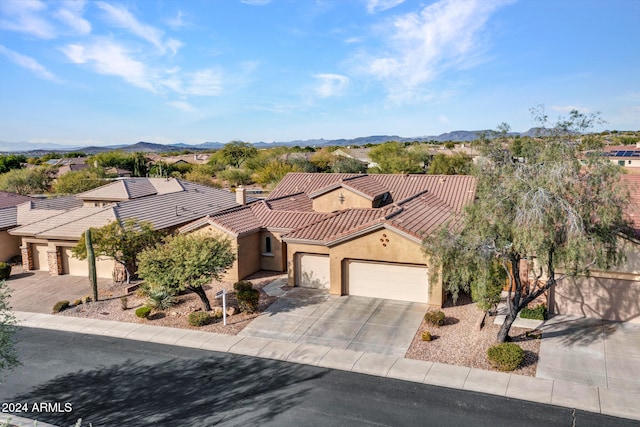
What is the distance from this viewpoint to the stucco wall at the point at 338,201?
101ft

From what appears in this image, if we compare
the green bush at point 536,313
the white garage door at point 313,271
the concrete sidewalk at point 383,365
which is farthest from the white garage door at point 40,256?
the green bush at point 536,313

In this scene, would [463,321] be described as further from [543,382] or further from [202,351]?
[202,351]

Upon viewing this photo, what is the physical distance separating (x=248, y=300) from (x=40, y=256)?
17.5m

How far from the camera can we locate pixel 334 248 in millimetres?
22797

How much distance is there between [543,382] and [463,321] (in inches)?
200

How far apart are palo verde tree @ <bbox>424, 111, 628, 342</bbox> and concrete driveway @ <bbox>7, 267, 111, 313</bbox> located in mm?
19931

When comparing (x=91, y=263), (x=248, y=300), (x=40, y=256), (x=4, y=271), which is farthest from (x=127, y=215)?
(x=248, y=300)

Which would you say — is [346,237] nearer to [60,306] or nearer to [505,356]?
[505,356]

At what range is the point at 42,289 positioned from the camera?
25594 mm

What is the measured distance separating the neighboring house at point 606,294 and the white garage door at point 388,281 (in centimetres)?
571

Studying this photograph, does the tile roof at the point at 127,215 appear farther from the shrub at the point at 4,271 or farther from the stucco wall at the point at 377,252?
the stucco wall at the point at 377,252

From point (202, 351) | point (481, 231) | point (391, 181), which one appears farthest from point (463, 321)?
point (391, 181)

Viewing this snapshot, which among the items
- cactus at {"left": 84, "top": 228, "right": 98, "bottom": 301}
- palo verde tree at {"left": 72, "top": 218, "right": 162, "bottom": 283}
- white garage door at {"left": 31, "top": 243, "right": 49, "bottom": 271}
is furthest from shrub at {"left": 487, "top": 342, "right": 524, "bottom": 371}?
white garage door at {"left": 31, "top": 243, "right": 49, "bottom": 271}

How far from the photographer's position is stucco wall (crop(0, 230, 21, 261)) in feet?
102
